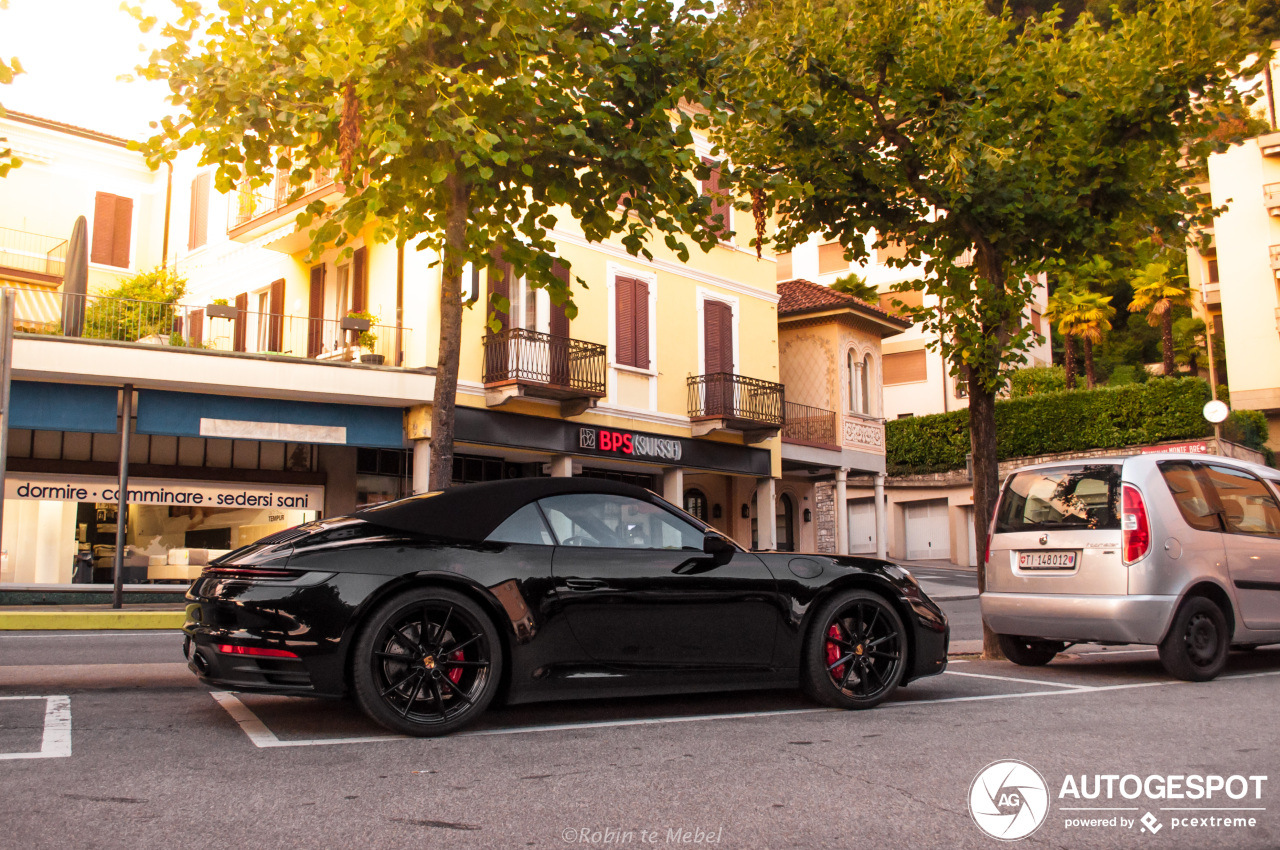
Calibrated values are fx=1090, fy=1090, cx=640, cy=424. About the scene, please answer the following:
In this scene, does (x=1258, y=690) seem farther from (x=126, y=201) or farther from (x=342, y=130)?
(x=126, y=201)

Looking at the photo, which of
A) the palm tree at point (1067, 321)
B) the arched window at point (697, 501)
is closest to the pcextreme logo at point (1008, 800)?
the arched window at point (697, 501)

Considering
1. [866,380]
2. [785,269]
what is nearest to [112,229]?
[866,380]

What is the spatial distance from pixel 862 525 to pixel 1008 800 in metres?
38.2

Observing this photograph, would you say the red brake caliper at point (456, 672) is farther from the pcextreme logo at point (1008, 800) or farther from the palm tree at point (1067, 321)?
the palm tree at point (1067, 321)

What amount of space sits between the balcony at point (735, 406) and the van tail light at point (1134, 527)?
16.9 metres

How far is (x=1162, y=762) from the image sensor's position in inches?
190

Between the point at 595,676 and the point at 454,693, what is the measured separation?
2.42ft

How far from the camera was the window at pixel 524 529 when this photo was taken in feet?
18.7

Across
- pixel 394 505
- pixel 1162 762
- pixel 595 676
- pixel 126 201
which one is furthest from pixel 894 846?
pixel 126 201

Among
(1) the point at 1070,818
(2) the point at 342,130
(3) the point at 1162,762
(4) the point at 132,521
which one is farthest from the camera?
(4) the point at 132,521

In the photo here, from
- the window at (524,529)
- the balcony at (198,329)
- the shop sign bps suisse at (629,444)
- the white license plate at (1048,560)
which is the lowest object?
the white license plate at (1048,560)

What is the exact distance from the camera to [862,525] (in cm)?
4162

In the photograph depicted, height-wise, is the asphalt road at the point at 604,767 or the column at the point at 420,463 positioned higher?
the column at the point at 420,463

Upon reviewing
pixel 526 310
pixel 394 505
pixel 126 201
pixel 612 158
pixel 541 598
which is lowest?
pixel 541 598
